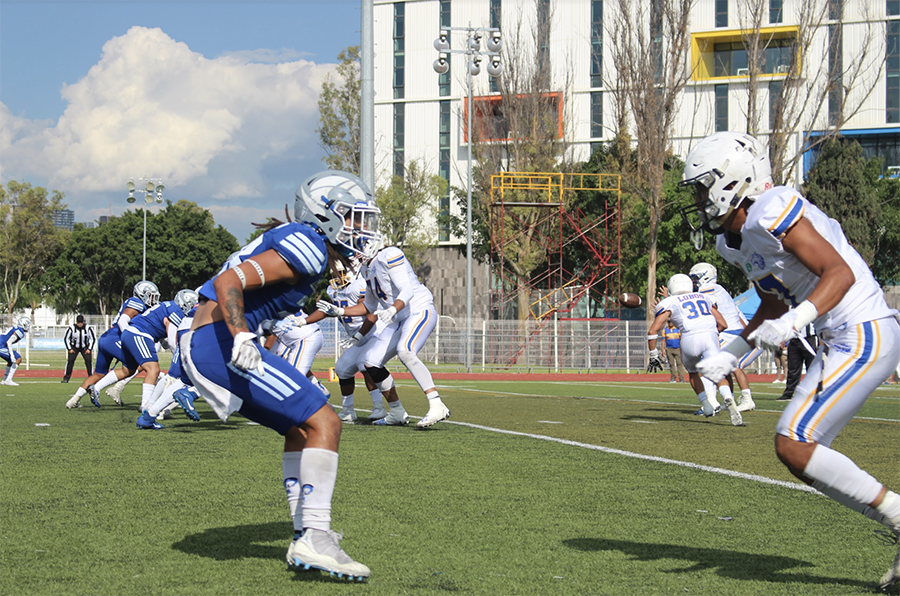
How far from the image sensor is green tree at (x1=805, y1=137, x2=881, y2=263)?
39.4 meters

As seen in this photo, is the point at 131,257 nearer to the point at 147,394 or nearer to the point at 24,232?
the point at 24,232

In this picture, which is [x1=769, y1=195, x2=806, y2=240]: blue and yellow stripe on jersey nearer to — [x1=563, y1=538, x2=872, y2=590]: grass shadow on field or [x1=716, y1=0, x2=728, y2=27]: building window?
[x1=563, y1=538, x2=872, y2=590]: grass shadow on field

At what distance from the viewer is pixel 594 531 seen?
4758 mm

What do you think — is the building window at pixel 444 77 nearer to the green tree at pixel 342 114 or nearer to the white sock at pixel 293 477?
the green tree at pixel 342 114

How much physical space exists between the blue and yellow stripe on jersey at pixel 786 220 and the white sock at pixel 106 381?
11785mm

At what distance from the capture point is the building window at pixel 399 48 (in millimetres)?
57562

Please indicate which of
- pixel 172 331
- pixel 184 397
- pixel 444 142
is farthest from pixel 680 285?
pixel 444 142

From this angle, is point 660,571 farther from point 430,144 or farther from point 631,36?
point 430,144

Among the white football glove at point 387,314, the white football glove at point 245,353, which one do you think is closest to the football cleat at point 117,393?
the white football glove at point 387,314

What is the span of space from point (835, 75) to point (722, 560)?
40.8 metres

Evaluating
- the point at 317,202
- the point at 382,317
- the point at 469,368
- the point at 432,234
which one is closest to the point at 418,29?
the point at 432,234

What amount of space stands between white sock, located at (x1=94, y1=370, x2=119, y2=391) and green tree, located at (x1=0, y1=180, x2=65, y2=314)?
46.0m

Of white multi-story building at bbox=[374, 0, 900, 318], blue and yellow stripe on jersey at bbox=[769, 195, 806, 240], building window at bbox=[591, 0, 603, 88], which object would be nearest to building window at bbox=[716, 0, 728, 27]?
white multi-story building at bbox=[374, 0, 900, 318]

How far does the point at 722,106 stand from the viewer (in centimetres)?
5259
